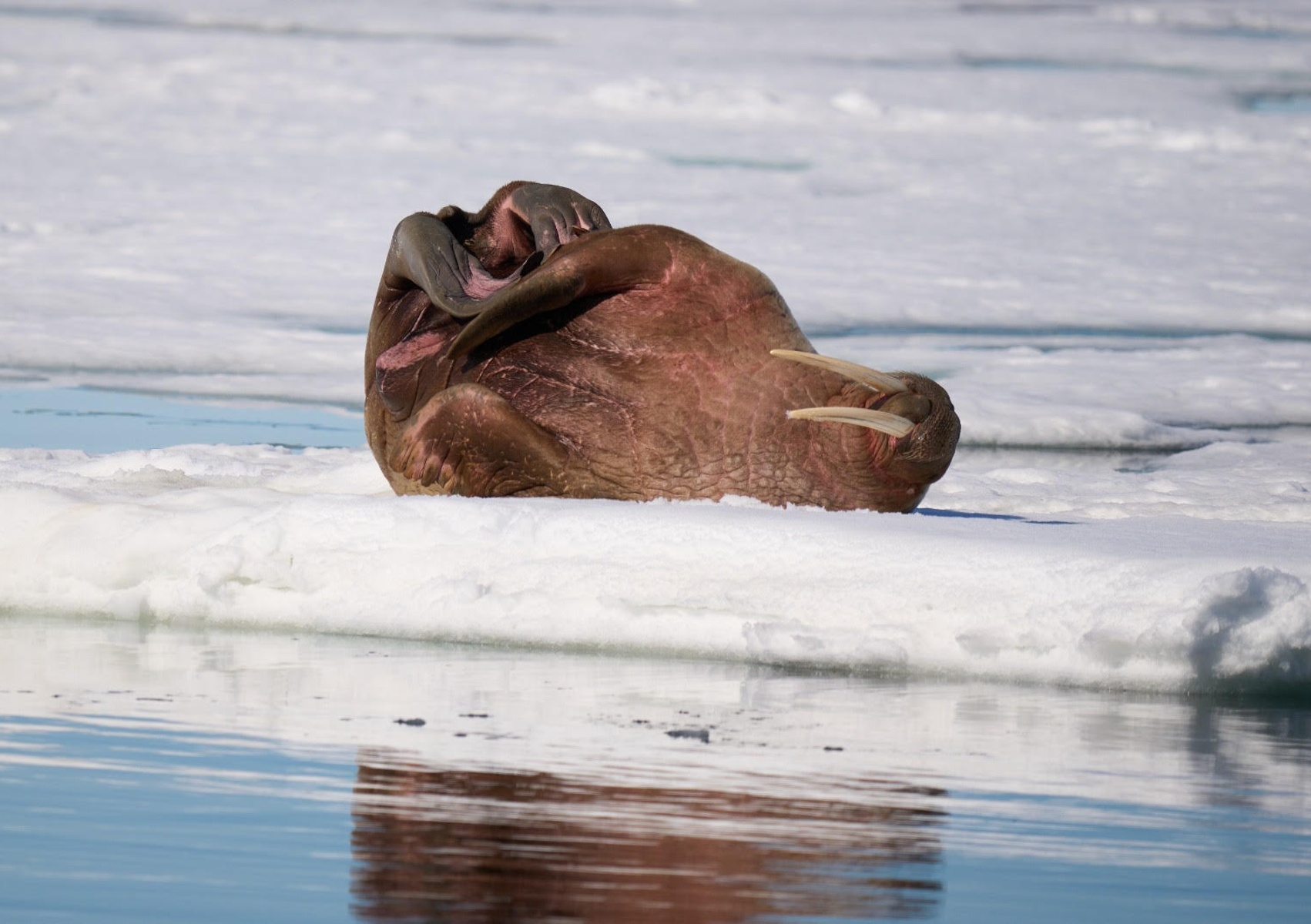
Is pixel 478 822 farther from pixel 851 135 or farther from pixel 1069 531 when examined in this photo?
pixel 851 135

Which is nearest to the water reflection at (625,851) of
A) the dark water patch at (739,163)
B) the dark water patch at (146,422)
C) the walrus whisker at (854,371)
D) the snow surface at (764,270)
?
the snow surface at (764,270)

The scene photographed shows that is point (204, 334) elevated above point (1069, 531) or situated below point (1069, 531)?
above

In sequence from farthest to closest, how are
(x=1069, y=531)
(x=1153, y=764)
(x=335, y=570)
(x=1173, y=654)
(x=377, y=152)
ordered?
(x=377, y=152) < (x=1069, y=531) < (x=335, y=570) < (x=1173, y=654) < (x=1153, y=764)

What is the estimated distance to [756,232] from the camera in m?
16.9

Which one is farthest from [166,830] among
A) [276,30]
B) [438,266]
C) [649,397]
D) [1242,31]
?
[1242,31]

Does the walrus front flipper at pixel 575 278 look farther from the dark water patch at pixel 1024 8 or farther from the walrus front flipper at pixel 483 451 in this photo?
the dark water patch at pixel 1024 8

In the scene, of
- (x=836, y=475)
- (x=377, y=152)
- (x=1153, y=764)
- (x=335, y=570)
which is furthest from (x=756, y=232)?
(x=1153, y=764)

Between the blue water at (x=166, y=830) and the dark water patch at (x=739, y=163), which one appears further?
the dark water patch at (x=739, y=163)

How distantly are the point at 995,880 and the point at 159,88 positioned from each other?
68.0 ft

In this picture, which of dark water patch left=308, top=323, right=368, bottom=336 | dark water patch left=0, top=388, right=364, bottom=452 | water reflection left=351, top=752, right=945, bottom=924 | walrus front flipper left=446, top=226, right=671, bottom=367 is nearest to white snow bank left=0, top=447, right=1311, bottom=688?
walrus front flipper left=446, top=226, right=671, bottom=367

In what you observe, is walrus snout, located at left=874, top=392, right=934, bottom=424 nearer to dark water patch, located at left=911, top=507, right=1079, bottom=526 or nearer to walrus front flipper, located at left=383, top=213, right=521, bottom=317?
dark water patch, located at left=911, top=507, right=1079, bottom=526

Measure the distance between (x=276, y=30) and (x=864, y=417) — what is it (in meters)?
Result: 21.0

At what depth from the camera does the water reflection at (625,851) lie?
2664mm

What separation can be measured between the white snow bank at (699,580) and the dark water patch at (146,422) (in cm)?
407
